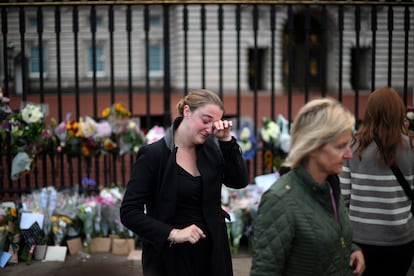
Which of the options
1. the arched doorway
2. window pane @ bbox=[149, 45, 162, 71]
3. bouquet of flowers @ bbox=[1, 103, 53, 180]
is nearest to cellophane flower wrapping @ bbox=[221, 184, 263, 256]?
bouquet of flowers @ bbox=[1, 103, 53, 180]

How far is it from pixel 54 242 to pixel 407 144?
339 centimetres

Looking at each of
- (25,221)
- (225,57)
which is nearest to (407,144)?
(25,221)

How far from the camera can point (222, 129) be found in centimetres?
331

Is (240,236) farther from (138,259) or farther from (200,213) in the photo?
(200,213)

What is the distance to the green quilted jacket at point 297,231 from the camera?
2.43 m

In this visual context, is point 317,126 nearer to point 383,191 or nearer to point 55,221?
point 383,191

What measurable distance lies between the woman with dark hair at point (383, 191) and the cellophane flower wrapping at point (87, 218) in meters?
2.74

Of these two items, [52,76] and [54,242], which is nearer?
[54,242]

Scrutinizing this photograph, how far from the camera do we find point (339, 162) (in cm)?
255

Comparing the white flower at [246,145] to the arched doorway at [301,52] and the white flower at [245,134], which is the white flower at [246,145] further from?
the arched doorway at [301,52]

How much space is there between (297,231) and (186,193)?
3.04ft

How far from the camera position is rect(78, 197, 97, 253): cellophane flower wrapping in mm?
5637

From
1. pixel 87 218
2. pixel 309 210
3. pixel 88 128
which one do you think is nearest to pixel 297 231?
pixel 309 210

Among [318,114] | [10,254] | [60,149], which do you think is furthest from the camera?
[60,149]
